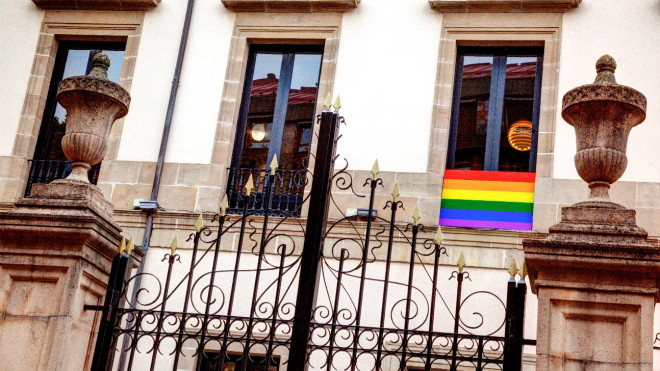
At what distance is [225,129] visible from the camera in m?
13.1

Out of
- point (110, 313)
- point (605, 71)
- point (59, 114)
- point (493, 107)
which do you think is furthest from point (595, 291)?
point (59, 114)

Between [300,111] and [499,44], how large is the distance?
2726mm

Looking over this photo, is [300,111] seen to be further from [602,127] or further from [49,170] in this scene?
[602,127]

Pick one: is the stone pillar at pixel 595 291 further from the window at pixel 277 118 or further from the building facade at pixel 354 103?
the window at pixel 277 118

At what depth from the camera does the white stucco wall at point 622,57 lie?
11875 millimetres

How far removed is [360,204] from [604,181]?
5.74 m

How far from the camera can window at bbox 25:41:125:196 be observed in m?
13.6

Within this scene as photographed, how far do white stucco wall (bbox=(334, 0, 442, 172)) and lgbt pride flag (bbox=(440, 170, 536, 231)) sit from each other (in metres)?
0.52

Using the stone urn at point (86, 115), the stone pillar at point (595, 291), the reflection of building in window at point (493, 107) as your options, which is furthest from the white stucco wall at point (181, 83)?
the stone pillar at point (595, 291)

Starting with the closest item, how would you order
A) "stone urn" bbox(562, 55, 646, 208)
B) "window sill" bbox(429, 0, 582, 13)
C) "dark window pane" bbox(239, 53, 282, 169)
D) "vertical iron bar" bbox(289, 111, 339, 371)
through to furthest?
"stone urn" bbox(562, 55, 646, 208) → "vertical iron bar" bbox(289, 111, 339, 371) → "window sill" bbox(429, 0, 582, 13) → "dark window pane" bbox(239, 53, 282, 169)

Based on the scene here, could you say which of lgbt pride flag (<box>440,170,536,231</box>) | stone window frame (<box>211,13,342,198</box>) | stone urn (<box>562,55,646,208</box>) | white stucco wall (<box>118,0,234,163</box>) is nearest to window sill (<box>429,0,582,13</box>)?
stone window frame (<box>211,13,342,198</box>)

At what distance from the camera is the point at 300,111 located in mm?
13445

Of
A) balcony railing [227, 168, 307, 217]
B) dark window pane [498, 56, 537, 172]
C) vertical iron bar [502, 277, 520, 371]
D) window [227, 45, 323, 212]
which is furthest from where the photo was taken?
window [227, 45, 323, 212]

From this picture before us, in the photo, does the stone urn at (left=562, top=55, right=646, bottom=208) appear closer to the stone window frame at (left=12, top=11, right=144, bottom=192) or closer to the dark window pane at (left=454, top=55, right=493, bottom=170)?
the dark window pane at (left=454, top=55, right=493, bottom=170)
